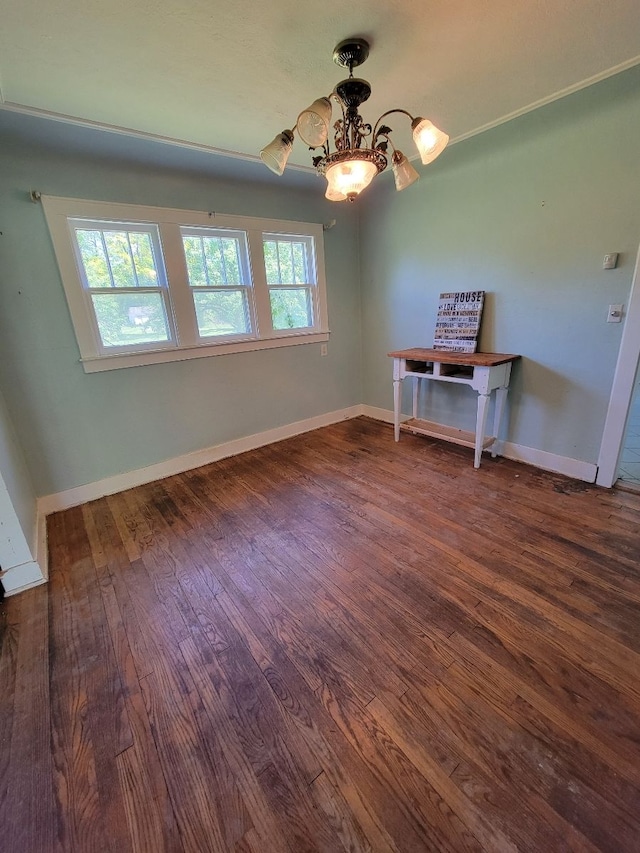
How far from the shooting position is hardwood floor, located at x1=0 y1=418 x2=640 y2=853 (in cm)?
95

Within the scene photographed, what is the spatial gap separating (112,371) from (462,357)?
2.79m

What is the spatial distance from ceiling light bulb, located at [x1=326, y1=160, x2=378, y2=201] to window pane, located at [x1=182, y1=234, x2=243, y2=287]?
1.76m

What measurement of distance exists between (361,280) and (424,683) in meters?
3.76

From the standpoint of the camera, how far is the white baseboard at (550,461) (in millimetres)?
2566

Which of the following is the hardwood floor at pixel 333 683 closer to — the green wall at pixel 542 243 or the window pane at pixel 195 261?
the green wall at pixel 542 243

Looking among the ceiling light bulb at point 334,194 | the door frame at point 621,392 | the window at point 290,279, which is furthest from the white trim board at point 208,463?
the ceiling light bulb at point 334,194

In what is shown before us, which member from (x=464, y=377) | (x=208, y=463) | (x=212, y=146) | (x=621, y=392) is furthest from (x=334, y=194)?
(x=208, y=463)

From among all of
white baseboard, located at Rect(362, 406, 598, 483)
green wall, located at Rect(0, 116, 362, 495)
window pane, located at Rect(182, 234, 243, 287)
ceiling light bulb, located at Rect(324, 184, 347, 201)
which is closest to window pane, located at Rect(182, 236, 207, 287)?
window pane, located at Rect(182, 234, 243, 287)

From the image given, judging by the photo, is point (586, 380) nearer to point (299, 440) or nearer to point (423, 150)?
point (423, 150)

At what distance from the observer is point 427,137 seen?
1.48 meters

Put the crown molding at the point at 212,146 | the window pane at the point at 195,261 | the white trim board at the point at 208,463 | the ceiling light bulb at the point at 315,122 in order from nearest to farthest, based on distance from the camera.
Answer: the ceiling light bulb at the point at 315,122 → the crown molding at the point at 212,146 → the white trim board at the point at 208,463 → the window pane at the point at 195,261

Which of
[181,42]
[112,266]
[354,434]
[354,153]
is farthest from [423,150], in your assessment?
[354,434]

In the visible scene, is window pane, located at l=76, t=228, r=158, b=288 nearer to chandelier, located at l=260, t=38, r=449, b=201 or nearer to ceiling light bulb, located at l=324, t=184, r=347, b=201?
chandelier, located at l=260, t=38, r=449, b=201

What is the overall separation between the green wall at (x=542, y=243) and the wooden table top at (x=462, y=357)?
155mm
